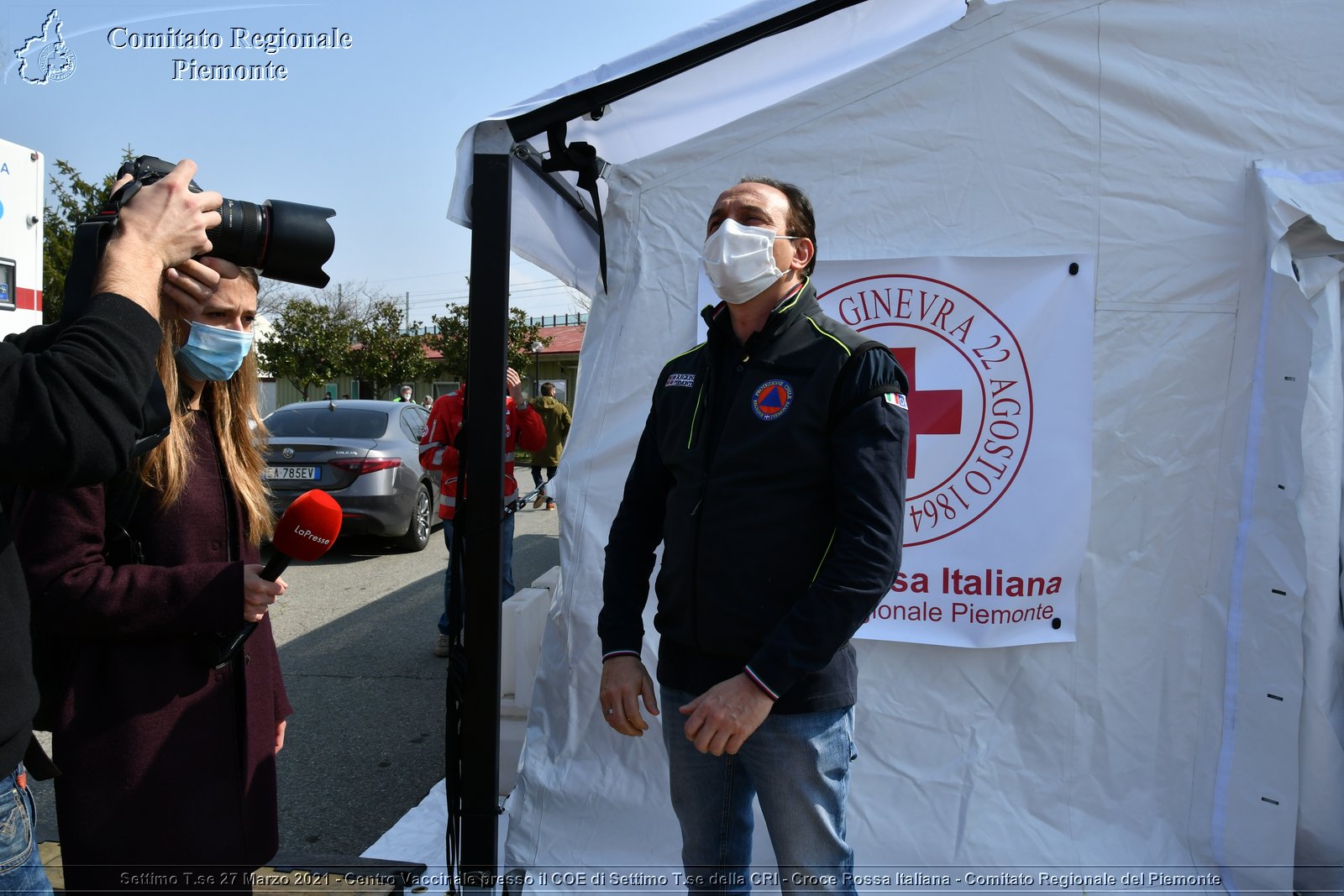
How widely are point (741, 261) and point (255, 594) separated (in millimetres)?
1093

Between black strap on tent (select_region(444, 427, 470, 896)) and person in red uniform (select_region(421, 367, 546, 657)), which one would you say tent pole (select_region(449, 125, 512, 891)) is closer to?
black strap on tent (select_region(444, 427, 470, 896))

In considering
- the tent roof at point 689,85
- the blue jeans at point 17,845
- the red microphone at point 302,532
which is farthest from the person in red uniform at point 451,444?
the blue jeans at point 17,845

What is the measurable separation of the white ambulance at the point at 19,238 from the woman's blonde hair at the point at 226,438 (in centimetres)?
484

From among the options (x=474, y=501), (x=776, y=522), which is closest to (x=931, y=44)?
(x=776, y=522)

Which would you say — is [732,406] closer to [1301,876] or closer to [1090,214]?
[1090,214]

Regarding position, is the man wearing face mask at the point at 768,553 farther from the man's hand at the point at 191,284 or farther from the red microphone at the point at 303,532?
the man's hand at the point at 191,284

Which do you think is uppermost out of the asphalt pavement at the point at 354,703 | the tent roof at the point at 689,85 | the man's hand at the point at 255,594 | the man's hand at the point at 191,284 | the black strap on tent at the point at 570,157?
the tent roof at the point at 689,85

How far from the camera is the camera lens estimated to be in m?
1.28

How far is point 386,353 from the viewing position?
2712cm

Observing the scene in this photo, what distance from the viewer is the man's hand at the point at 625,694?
1688mm

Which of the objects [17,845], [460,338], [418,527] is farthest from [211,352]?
[460,338]

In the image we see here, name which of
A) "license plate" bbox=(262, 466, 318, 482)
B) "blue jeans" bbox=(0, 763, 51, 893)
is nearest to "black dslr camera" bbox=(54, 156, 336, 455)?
"blue jeans" bbox=(0, 763, 51, 893)

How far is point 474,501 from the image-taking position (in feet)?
6.69

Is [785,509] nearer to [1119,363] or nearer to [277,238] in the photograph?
[277,238]
